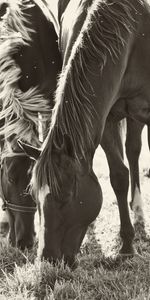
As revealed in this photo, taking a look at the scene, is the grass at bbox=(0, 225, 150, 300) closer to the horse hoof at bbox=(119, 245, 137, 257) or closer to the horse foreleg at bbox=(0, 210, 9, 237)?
the horse hoof at bbox=(119, 245, 137, 257)

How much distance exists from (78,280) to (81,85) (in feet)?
4.76

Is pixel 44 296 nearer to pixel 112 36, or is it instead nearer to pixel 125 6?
pixel 112 36

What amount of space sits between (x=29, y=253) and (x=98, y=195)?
1071mm

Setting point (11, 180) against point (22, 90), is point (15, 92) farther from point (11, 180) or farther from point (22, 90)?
point (11, 180)

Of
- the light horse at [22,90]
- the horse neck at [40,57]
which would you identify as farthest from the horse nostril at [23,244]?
the horse neck at [40,57]

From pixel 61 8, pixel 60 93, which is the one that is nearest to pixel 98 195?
pixel 60 93

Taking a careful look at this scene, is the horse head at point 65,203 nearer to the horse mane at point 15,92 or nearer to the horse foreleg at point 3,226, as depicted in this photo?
the horse mane at point 15,92

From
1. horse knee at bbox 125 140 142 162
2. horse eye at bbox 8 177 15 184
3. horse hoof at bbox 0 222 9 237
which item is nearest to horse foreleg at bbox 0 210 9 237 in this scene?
horse hoof at bbox 0 222 9 237

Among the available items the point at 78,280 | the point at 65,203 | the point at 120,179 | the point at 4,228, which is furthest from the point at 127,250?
the point at 4,228

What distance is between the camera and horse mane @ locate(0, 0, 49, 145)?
3.66m

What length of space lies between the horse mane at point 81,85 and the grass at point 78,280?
0.74 metres

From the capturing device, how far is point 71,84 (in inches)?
135

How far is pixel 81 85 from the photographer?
347 cm

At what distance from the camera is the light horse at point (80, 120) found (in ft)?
10.9
